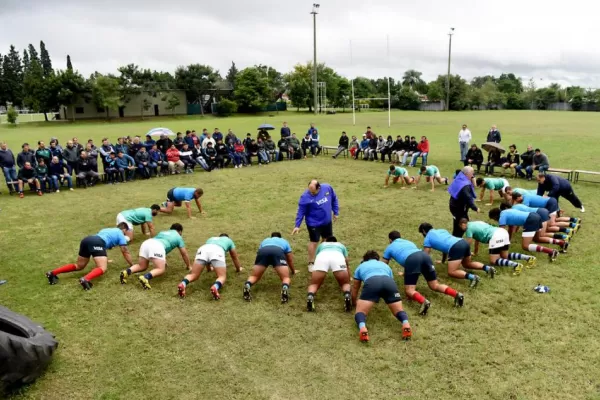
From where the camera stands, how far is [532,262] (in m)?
7.95

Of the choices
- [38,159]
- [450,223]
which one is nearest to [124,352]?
[450,223]

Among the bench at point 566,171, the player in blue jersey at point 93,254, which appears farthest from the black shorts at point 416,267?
the bench at point 566,171

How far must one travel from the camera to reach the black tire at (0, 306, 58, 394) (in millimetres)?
4523

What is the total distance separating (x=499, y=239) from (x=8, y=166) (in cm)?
1574

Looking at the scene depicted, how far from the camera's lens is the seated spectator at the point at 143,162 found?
55.6 feet

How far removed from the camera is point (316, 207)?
8.06 m

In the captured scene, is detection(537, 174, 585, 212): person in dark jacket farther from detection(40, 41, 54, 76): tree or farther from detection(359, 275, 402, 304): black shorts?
detection(40, 41, 54, 76): tree

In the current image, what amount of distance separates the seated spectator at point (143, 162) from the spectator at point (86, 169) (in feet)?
5.25

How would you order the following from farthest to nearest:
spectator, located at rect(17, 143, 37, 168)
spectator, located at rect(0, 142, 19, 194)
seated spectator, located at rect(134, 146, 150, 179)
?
seated spectator, located at rect(134, 146, 150, 179) < spectator, located at rect(17, 143, 37, 168) < spectator, located at rect(0, 142, 19, 194)

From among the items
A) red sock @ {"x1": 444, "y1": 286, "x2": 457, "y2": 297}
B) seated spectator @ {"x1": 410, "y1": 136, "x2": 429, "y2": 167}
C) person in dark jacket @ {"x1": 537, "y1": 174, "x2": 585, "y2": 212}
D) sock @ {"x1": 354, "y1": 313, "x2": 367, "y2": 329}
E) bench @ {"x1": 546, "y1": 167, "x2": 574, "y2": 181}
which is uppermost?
seated spectator @ {"x1": 410, "y1": 136, "x2": 429, "y2": 167}

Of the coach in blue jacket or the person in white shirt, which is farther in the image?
the person in white shirt

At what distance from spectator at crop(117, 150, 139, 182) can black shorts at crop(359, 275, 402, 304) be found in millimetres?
13336

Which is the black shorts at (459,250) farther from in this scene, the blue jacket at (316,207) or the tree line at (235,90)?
the tree line at (235,90)

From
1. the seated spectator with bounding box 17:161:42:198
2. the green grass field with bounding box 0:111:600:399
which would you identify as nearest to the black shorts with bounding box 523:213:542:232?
the green grass field with bounding box 0:111:600:399
